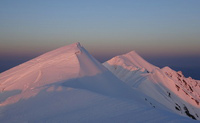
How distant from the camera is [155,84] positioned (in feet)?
208

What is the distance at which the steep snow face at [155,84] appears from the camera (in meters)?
57.2

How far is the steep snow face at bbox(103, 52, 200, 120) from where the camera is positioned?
5725 cm

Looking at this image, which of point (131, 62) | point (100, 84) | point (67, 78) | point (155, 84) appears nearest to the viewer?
point (67, 78)

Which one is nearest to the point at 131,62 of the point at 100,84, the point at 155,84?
the point at 155,84

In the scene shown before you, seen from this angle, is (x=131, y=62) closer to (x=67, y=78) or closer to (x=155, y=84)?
(x=155, y=84)

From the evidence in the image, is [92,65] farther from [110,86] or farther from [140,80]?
[140,80]

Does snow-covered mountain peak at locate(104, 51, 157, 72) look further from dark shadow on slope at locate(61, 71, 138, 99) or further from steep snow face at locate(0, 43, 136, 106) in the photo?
dark shadow on slope at locate(61, 71, 138, 99)

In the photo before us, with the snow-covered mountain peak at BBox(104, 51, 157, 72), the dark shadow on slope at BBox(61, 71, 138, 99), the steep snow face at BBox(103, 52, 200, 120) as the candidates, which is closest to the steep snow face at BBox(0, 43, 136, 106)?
the dark shadow on slope at BBox(61, 71, 138, 99)

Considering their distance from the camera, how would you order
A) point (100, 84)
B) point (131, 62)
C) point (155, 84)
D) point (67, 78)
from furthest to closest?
point (131, 62), point (155, 84), point (100, 84), point (67, 78)

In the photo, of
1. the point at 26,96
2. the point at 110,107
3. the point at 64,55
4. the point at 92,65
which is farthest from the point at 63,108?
the point at 64,55

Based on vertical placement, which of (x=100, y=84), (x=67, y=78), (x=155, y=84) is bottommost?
(x=155, y=84)

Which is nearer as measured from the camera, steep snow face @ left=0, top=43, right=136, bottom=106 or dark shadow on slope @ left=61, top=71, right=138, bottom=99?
dark shadow on slope @ left=61, top=71, right=138, bottom=99

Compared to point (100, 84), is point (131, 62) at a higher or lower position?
lower

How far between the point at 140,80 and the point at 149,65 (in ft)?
87.7
